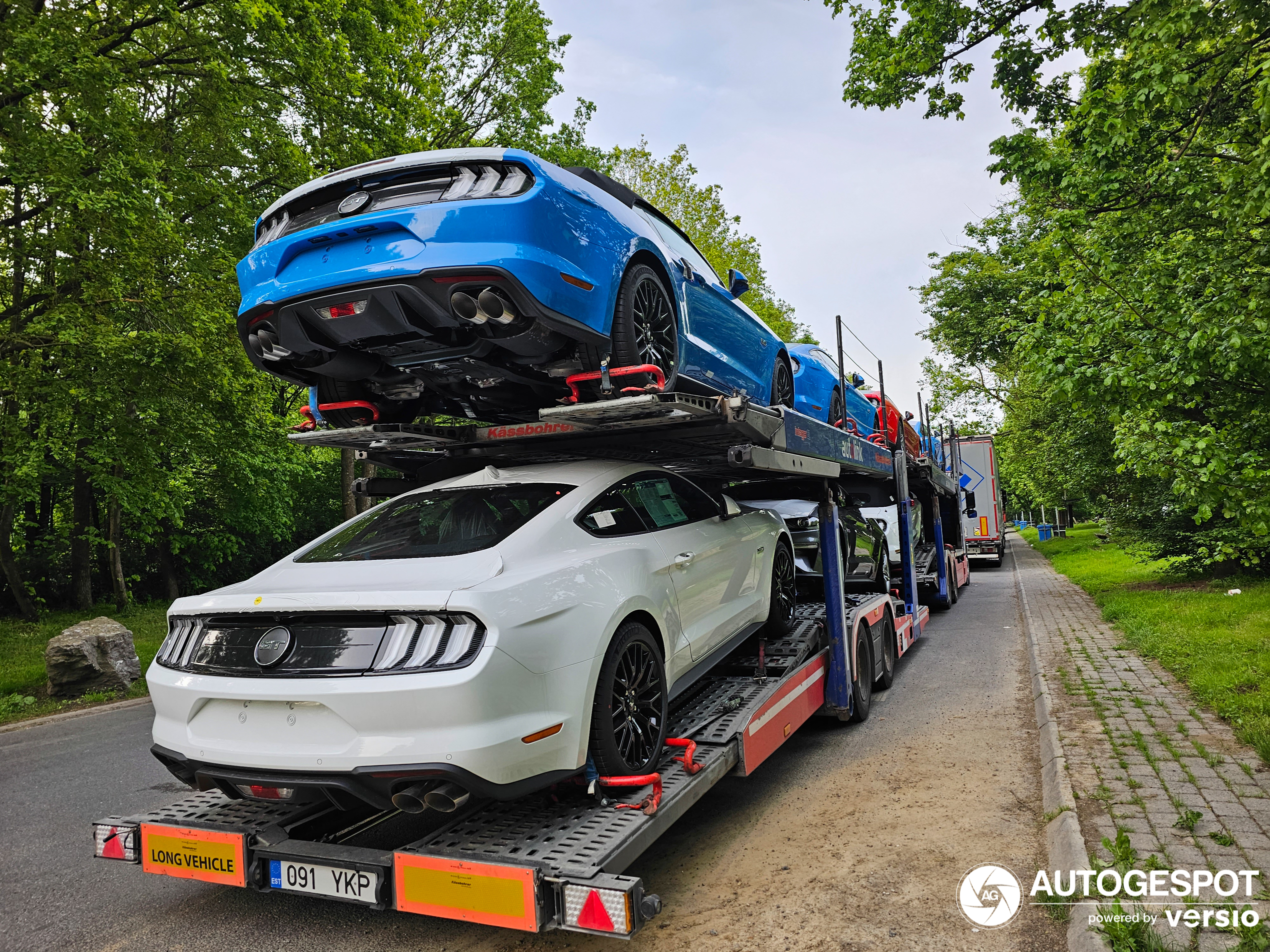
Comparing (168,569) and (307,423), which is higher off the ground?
(307,423)

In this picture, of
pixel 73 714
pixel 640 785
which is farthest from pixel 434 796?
pixel 73 714

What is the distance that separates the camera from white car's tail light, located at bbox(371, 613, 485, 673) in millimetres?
2609

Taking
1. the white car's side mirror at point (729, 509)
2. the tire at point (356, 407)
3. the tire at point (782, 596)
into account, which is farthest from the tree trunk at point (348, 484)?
the white car's side mirror at point (729, 509)

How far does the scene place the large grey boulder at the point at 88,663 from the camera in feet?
29.7

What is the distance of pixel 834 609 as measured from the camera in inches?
227

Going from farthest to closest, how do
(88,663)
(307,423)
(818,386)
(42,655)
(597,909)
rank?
(42,655) < (88,663) < (818,386) < (307,423) < (597,909)

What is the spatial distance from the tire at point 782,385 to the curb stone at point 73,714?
24.8 ft

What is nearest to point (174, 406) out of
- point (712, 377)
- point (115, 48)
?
point (115, 48)

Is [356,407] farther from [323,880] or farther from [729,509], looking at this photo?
[323,880]

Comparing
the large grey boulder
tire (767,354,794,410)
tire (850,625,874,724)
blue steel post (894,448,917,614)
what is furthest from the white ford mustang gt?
the large grey boulder

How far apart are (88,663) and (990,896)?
9.61m

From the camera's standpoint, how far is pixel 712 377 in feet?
16.9

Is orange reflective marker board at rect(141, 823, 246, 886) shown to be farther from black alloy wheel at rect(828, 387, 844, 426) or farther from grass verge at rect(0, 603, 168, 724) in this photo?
black alloy wheel at rect(828, 387, 844, 426)

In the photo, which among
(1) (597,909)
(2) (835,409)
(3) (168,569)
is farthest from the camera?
(3) (168,569)
